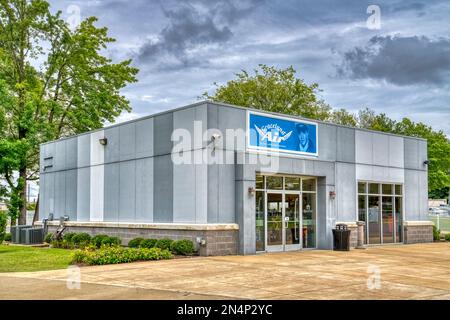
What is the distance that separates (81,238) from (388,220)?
14.3 meters

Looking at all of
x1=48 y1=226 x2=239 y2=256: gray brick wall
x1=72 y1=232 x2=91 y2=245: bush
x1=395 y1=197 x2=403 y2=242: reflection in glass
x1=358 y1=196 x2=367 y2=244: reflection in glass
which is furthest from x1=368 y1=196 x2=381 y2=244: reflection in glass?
x1=72 y1=232 x2=91 y2=245: bush

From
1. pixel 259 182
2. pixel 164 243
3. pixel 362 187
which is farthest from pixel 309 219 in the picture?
pixel 164 243

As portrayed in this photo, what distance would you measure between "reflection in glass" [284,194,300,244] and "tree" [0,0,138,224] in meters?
19.3

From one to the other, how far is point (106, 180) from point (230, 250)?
8.02 meters

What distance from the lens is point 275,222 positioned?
67.1ft

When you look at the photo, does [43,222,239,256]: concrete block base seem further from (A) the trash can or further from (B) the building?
(A) the trash can

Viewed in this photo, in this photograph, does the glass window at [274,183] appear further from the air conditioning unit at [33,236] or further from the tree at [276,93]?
the tree at [276,93]

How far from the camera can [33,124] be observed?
3319 cm

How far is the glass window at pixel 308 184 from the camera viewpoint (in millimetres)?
21812

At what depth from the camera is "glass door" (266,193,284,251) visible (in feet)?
66.0

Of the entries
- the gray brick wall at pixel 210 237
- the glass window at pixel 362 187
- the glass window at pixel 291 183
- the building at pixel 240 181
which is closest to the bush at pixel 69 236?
the building at pixel 240 181

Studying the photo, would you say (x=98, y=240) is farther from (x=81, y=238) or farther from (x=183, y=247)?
(x=183, y=247)
